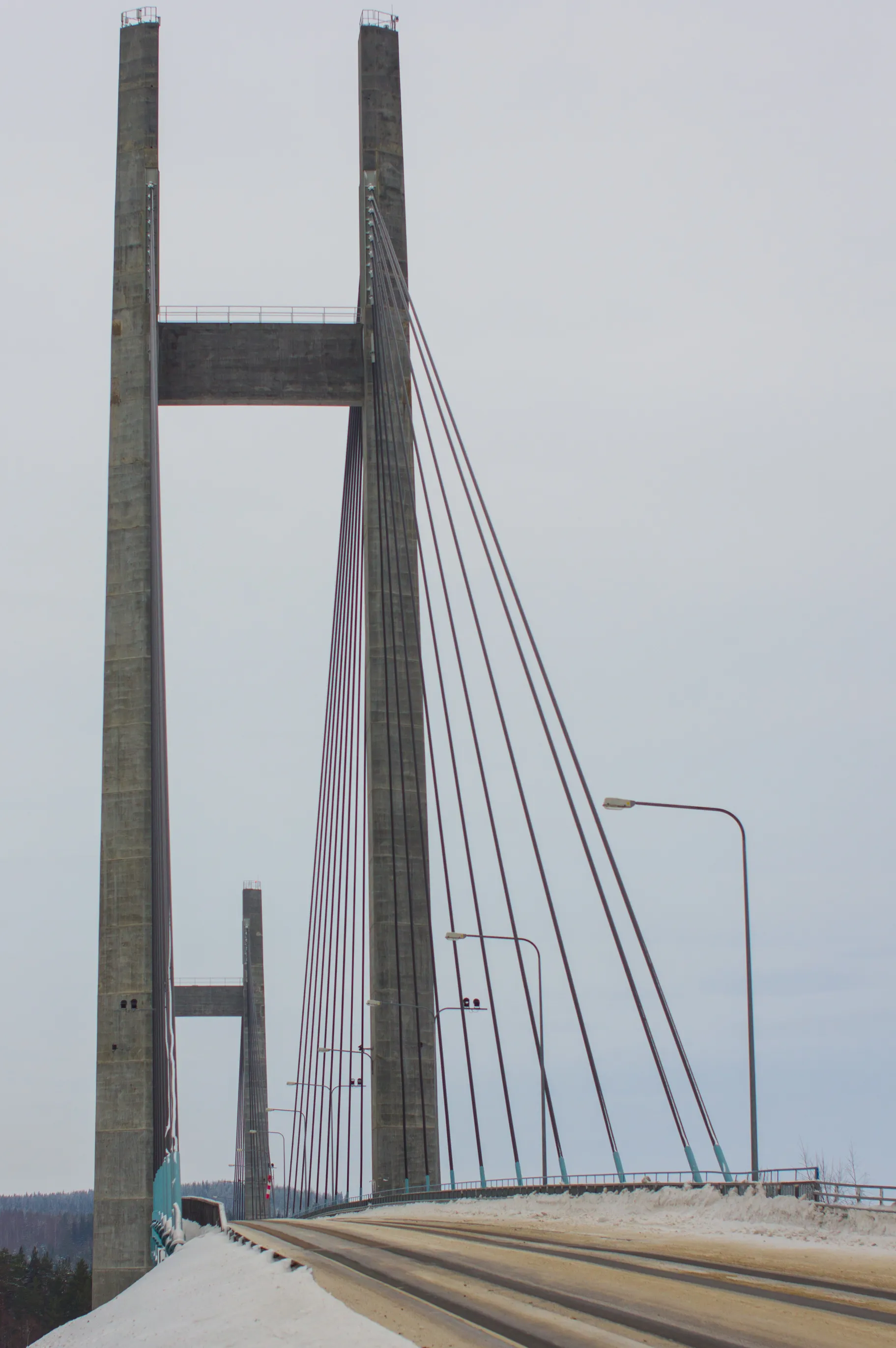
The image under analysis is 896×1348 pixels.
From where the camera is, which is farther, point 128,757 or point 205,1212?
point 205,1212

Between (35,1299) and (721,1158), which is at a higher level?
(721,1158)

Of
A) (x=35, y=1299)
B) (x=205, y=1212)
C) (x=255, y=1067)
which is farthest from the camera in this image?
(x=35, y=1299)

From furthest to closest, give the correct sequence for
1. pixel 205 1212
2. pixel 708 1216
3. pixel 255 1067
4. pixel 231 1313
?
pixel 255 1067, pixel 205 1212, pixel 708 1216, pixel 231 1313

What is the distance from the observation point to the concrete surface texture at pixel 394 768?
40594mm

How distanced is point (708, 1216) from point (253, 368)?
1036 inches

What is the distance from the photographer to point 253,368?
1592 inches

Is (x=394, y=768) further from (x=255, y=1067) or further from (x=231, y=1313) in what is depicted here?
(x=255, y=1067)

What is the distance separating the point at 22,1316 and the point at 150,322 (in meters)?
88.7

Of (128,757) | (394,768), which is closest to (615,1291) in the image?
(128,757)

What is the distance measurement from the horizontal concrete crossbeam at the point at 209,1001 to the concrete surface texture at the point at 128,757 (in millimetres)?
61590

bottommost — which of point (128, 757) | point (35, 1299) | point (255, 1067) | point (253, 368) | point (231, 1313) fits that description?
point (35, 1299)

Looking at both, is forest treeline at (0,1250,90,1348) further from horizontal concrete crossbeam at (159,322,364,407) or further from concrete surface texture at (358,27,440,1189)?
horizontal concrete crossbeam at (159,322,364,407)

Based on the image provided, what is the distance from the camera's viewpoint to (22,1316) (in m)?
108

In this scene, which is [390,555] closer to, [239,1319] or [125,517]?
[125,517]
